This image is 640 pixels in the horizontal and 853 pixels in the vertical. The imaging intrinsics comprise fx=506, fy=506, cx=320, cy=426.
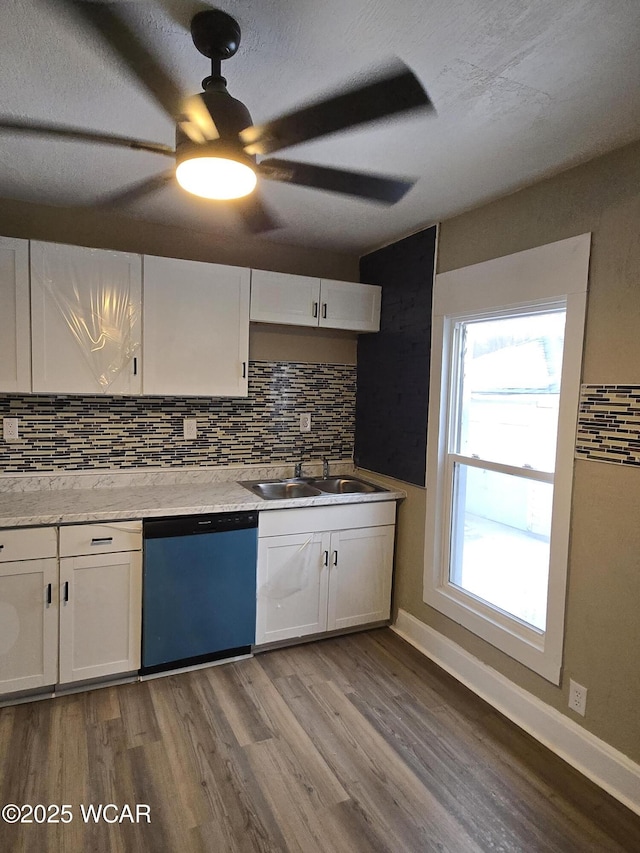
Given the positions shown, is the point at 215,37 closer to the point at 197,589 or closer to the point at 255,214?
the point at 255,214

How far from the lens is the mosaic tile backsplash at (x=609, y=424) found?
5.89ft

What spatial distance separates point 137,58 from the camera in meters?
1.39

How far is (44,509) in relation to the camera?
2.33 meters

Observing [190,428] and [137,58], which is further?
[190,428]

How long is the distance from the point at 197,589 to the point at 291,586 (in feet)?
1.74

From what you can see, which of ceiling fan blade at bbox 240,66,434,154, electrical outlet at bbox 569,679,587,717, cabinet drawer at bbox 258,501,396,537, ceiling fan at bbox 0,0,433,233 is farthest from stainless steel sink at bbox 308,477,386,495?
ceiling fan blade at bbox 240,66,434,154

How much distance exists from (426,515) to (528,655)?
867 mm

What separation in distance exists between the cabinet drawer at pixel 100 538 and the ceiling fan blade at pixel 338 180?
1.66 m

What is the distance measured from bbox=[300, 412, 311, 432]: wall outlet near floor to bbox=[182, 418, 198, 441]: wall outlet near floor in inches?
27.7

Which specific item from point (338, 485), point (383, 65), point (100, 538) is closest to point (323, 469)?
point (338, 485)

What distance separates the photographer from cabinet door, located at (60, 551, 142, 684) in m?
2.32

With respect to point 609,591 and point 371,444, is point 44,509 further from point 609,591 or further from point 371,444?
point 609,591

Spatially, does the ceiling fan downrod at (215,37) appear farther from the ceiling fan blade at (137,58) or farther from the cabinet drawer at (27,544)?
the cabinet drawer at (27,544)

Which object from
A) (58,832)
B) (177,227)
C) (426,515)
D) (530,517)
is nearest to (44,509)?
(58,832)
